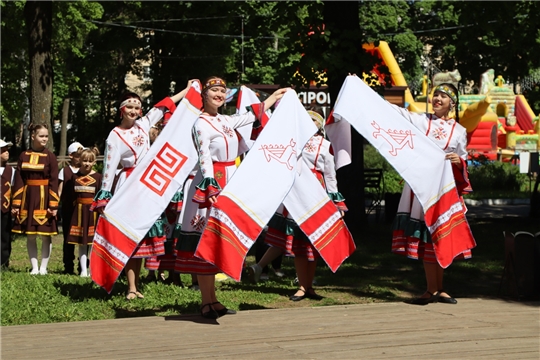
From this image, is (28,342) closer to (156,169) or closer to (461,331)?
(156,169)

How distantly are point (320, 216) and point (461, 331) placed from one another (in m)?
1.99

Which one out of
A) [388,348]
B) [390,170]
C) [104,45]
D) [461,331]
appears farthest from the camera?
[104,45]

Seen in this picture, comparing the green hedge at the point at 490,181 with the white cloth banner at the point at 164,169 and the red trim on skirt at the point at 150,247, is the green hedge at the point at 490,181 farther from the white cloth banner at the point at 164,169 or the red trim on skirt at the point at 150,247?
the white cloth banner at the point at 164,169

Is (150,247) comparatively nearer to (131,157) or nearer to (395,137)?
(131,157)

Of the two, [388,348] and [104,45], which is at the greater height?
[104,45]

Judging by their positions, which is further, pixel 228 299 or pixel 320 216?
pixel 228 299

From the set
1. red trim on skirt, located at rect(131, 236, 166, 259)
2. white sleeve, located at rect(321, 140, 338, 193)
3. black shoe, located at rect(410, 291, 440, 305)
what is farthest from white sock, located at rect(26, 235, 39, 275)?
black shoe, located at rect(410, 291, 440, 305)

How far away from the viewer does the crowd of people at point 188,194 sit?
7742 millimetres

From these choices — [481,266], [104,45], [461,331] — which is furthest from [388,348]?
[104,45]

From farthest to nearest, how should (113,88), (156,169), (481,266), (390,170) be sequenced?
(113,88) < (390,170) < (481,266) < (156,169)

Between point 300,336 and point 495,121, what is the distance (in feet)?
144

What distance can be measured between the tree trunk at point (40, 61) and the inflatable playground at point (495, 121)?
29.6 m

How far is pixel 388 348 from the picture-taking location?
6520mm

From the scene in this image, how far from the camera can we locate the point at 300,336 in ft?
22.6
